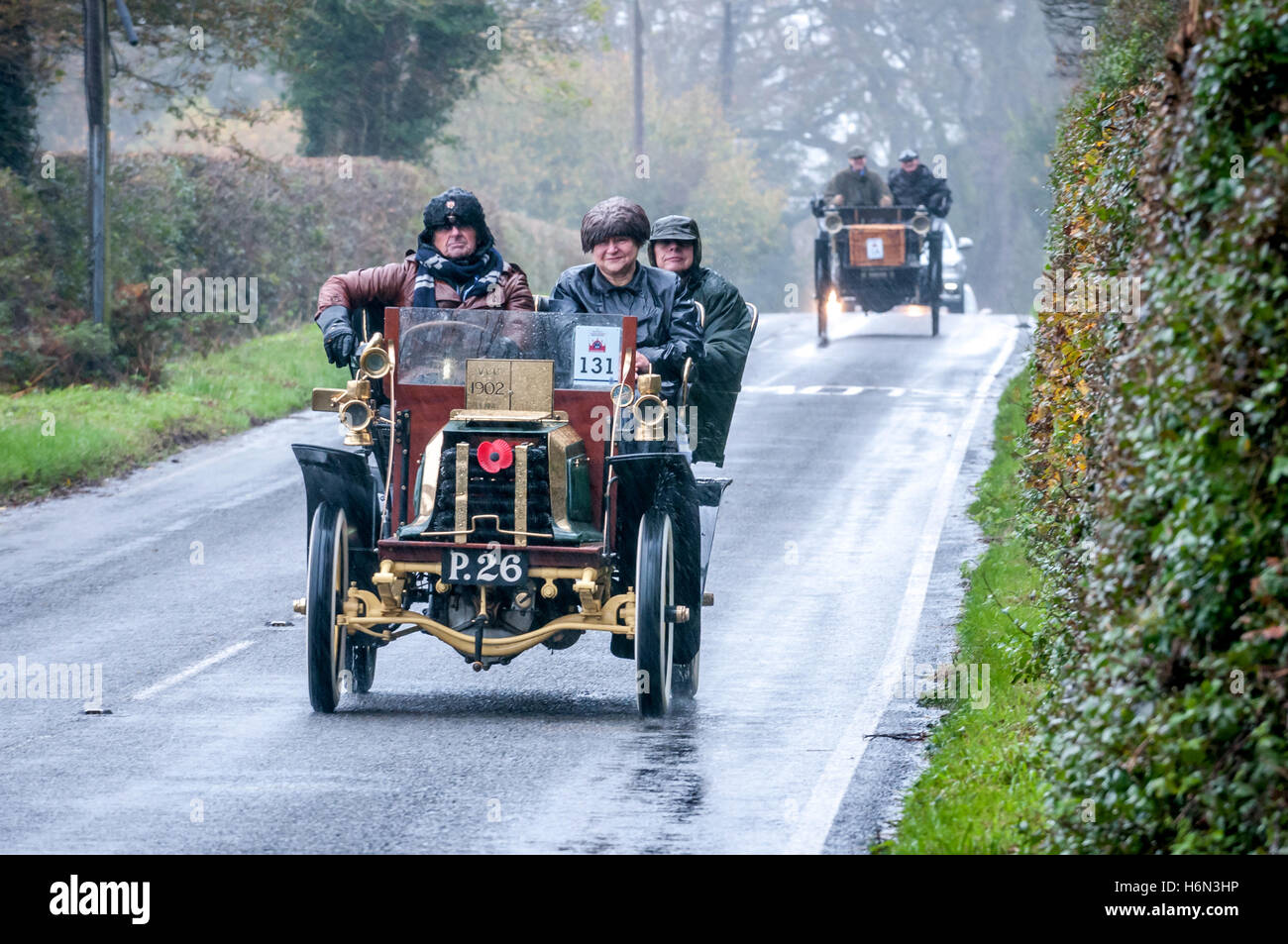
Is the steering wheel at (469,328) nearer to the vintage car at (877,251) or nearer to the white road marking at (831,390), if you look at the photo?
the white road marking at (831,390)

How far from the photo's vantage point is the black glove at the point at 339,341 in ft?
31.3

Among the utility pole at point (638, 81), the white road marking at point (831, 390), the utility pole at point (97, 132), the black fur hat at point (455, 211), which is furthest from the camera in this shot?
the utility pole at point (638, 81)

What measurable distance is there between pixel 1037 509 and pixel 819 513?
12.3 ft

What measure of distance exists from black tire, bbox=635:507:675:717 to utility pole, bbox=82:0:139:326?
14492 mm

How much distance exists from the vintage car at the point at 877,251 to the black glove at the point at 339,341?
1698 centimetres

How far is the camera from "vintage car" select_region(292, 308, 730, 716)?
9023 millimetres

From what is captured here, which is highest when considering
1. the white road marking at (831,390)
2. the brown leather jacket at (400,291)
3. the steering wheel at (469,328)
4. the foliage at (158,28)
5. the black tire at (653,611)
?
the foliage at (158,28)

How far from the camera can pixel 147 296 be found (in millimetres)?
23875

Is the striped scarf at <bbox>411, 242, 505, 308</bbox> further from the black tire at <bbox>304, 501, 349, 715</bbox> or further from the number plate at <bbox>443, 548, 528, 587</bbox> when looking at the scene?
the number plate at <bbox>443, 548, 528, 587</bbox>

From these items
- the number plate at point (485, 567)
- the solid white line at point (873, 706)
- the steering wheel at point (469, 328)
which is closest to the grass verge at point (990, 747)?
the solid white line at point (873, 706)

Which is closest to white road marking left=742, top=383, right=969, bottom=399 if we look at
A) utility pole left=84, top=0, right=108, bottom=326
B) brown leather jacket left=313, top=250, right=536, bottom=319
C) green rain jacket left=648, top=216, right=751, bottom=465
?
utility pole left=84, top=0, right=108, bottom=326
